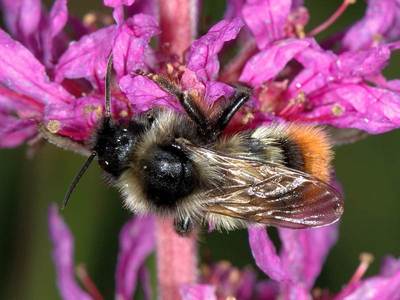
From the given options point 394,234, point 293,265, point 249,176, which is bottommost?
point 394,234

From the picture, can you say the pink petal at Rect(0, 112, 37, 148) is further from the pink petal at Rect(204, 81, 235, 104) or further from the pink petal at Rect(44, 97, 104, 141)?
the pink petal at Rect(204, 81, 235, 104)

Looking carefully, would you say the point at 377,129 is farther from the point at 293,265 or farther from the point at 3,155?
the point at 3,155

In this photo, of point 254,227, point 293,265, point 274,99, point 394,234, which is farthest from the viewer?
point 394,234

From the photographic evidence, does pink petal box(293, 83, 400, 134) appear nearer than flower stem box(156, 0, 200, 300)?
Yes

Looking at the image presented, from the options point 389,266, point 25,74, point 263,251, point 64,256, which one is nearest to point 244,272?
point 389,266

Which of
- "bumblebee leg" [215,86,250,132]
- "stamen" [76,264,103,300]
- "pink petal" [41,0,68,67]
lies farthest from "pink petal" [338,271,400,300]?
"pink petal" [41,0,68,67]

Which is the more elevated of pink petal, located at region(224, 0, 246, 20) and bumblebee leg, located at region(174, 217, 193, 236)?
pink petal, located at region(224, 0, 246, 20)

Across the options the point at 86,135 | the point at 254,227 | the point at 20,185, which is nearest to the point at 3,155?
the point at 20,185
